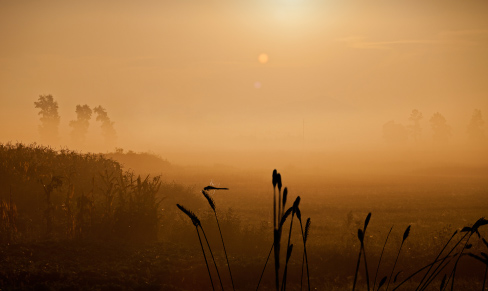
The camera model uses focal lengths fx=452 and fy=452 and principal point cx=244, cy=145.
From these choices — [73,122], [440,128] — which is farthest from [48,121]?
[440,128]

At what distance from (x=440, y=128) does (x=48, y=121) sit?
107 m

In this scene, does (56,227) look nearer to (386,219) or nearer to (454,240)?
(454,240)

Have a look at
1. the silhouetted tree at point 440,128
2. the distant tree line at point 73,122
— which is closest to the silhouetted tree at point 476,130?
the silhouetted tree at point 440,128

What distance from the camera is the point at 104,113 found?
93.9 meters

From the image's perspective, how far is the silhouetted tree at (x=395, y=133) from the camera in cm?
16325

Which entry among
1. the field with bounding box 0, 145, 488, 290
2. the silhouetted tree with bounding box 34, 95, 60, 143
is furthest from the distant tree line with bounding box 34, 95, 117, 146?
the field with bounding box 0, 145, 488, 290

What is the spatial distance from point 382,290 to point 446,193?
2622 cm

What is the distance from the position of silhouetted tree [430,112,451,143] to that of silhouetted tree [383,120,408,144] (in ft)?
88.6

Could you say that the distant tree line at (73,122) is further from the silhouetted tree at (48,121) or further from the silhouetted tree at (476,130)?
the silhouetted tree at (476,130)

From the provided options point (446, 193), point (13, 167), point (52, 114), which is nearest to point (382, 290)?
point (13, 167)

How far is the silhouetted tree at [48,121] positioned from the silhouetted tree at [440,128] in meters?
104

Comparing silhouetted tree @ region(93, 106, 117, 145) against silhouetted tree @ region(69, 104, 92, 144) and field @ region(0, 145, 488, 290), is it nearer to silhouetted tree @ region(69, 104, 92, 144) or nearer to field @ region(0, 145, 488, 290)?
silhouetted tree @ region(69, 104, 92, 144)

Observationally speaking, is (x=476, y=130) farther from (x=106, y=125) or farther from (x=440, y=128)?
(x=106, y=125)

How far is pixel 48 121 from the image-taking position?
84812 mm
